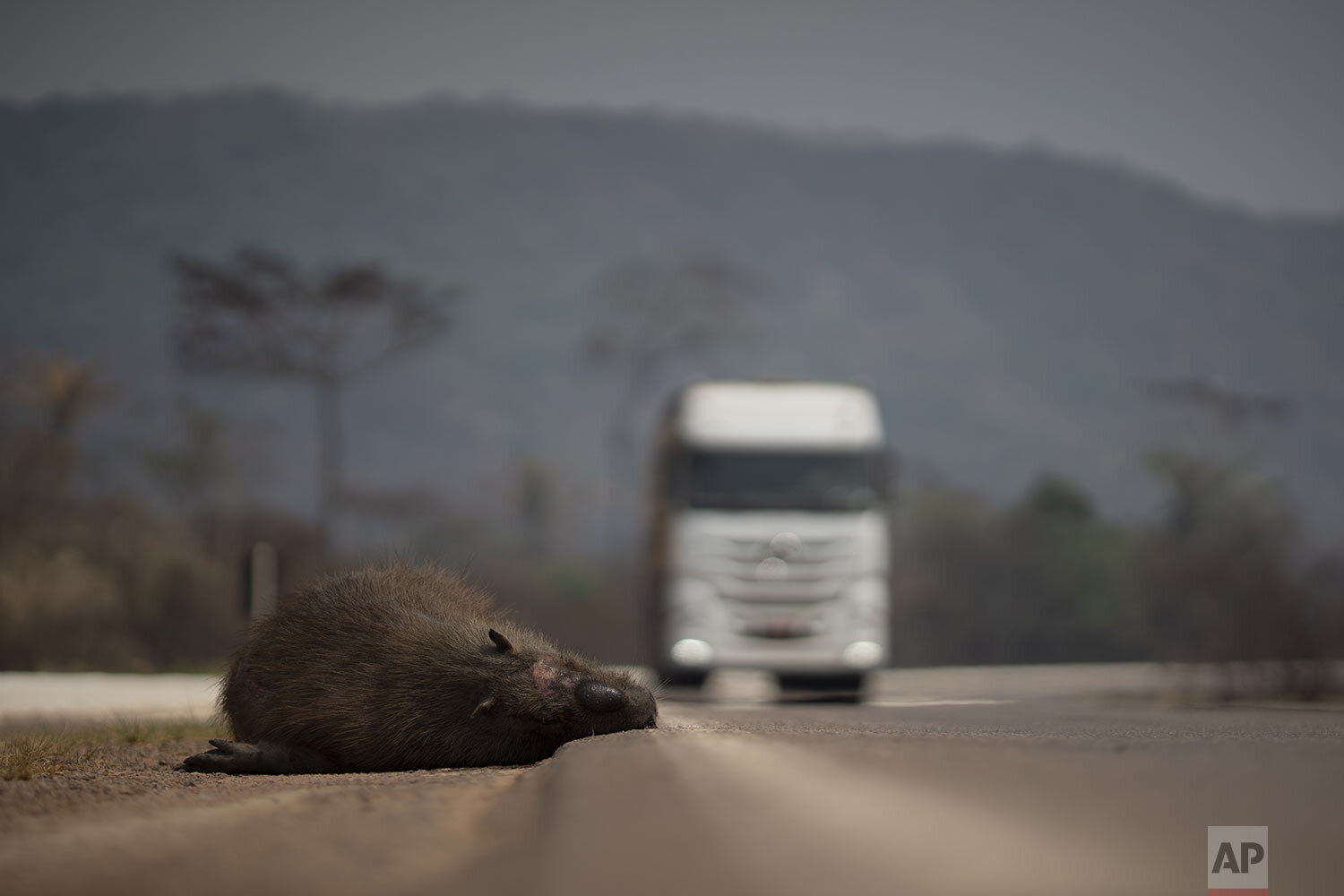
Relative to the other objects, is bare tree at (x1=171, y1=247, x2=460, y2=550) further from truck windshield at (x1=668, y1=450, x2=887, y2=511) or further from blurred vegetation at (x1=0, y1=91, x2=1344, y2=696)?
truck windshield at (x1=668, y1=450, x2=887, y2=511)

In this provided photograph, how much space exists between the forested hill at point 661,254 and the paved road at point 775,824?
58874mm

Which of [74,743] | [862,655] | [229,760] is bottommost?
[862,655]

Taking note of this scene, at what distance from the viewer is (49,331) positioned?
263ft

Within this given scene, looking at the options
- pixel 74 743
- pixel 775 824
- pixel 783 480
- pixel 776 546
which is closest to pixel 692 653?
pixel 776 546

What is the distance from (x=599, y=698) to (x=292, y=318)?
37.3m

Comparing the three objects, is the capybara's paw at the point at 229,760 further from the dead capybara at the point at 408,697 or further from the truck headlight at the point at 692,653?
the truck headlight at the point at 692,653

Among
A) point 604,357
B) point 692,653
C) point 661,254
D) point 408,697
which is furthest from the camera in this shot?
point 661,254

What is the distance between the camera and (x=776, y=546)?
14.4m

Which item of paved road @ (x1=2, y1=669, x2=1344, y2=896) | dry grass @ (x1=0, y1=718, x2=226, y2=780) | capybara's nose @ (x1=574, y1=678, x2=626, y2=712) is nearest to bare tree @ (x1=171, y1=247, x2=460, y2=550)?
dry grass @ (x1=0, y1=718, x2=226, y2=780)

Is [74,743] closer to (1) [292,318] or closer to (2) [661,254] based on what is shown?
(1) [292,318]

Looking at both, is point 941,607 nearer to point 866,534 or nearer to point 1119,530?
point 1119,530

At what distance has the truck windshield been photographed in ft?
47.1

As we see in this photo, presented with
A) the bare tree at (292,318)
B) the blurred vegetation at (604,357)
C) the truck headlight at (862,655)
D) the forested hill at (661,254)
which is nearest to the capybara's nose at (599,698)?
the blurred vegetation at (604,357)

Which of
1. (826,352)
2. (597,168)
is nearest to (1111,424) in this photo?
(826,352)
